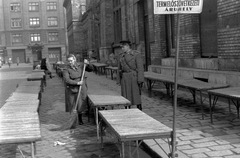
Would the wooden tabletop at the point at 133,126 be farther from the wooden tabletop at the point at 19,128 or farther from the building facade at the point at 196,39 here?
the building facade at the point at 196,39

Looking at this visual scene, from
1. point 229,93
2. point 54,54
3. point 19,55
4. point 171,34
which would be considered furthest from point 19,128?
point 19,55

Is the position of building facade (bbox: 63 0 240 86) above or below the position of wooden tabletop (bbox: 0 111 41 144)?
above

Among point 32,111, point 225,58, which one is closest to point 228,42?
point 225,58

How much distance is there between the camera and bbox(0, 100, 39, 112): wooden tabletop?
6250mm

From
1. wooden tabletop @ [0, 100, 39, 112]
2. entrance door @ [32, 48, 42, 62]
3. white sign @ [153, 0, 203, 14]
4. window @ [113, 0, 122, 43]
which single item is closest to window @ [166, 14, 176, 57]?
wooden tabletop @ [0, 100, 39, 112]

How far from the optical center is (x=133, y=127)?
14.0 ft

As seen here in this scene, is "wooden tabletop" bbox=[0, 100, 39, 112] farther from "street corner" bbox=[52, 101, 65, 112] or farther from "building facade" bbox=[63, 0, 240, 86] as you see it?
"building facade" bbox=[63, 0, 240, 86]

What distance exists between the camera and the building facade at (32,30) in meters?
70.6

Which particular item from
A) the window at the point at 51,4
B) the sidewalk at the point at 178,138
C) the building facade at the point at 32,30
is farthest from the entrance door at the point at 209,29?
the window at the point at 51,4

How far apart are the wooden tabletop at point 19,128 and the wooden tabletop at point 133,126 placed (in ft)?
3.12

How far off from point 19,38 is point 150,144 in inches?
2743

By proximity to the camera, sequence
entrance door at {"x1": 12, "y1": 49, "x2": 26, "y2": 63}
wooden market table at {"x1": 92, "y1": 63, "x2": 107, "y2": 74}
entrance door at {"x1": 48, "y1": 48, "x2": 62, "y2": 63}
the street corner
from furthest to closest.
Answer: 1. entrance door at {"x1": 48, "y1": 48, "x2": 62, "y2": 63}
2. entrance door at {"x1": 12, "y1": 49, "x2": 26, "y2": 63}
3. wooden market table at {"x1": 92, "y1": 63, "x2": 107, "y2": 74}
4. the street corner

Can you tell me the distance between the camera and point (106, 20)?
2536 cm

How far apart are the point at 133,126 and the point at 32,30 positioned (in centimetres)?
7105
